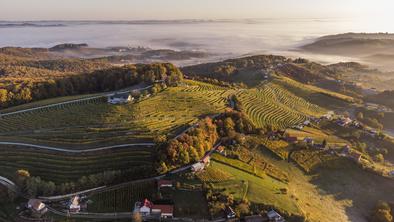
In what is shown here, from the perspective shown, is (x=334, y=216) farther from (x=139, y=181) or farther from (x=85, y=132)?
(x=85, y=132)

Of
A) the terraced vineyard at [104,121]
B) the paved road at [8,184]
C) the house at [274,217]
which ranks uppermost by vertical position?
the terraced vineyard at [104,121]

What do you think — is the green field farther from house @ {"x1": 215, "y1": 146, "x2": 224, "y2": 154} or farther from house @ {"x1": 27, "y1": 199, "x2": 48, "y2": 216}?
house @ {"x1": 27, "y1": 199, "x2": 48, "y2": 216}

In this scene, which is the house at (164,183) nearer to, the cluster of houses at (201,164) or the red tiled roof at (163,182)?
the red tiled roof at (163,182)

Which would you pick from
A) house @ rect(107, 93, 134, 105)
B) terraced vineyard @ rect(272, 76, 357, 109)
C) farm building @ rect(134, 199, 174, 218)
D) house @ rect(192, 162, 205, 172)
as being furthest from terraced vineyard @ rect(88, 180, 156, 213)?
terraced vineyard @ rect(272, 76, 357, 109)

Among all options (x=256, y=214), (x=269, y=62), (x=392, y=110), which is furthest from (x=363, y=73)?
(x=256, y=214)

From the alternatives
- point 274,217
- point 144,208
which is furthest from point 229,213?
point 144,208

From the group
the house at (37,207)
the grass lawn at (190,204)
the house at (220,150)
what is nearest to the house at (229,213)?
the grass lawn at (190,204)
